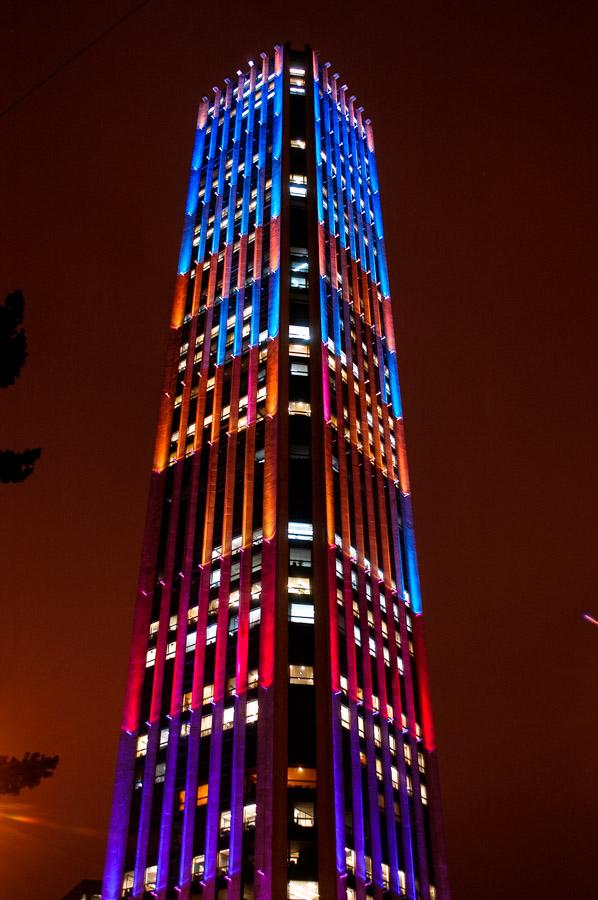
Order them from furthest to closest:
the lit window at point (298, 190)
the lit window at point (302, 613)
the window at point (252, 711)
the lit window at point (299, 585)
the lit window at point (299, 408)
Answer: the lit window at point (298, 190), the lit window at point (299, 408), the lit window at point (299, 585), the lit window at point (302, 613), the window at point (252, 711)

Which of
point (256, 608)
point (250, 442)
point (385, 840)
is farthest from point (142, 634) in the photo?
point (385, 840)

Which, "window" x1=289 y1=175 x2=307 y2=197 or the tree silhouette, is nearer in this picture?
the tree silhouette

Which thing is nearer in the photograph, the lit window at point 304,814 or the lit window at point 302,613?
the lit window at point 304,814

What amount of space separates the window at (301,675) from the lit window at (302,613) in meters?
3.53

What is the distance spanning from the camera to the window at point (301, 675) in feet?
212

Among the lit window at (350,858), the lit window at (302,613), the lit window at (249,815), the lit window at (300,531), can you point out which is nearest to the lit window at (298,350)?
the lit window at (300,531)

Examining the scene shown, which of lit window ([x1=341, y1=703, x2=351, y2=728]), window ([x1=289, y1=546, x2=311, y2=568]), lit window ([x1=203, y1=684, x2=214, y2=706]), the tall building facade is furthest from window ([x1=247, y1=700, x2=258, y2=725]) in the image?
window ([x1=289, y1=546, x2=311, y2=568])

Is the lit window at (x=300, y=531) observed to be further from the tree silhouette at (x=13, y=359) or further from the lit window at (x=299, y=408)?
the tree silhouette at (x=13, y=359)

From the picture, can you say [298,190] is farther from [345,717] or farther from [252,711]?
[252,711]

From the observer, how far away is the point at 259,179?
315ft

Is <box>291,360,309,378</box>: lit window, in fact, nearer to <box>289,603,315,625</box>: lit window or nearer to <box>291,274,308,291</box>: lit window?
<box>291,274,308,291</box>: lit window

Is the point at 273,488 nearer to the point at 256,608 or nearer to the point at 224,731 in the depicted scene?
the point at 256,608

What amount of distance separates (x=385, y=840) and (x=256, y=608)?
1849cm

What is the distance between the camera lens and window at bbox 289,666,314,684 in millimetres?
64575
